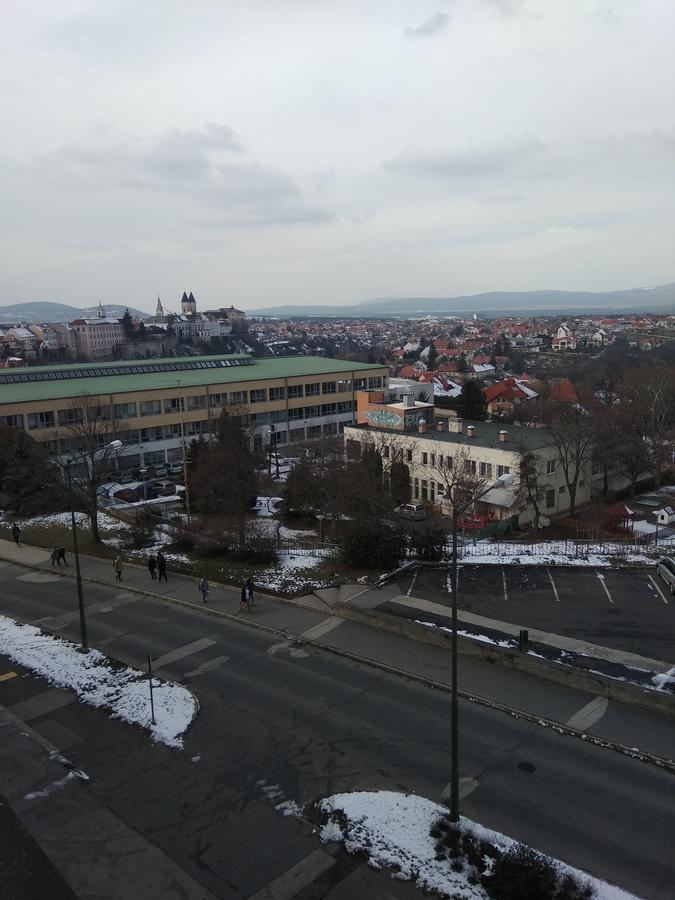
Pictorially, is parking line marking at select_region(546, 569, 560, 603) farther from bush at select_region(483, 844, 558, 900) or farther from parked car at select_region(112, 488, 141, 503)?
parked car at select_region(112, 488, 141, 503)

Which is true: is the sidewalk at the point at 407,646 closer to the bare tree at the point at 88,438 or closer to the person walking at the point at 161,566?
the person walking at the point at 161,566

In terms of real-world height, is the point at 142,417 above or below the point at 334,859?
above

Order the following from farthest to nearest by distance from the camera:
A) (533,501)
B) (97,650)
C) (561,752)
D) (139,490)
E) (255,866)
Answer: (139,490) < (533,501) < (97,650) < (561,752) < (255,866)

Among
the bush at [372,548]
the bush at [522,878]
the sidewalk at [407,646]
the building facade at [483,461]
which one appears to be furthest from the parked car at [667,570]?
the bush at [522,878]

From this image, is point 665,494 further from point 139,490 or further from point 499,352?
point 499,352

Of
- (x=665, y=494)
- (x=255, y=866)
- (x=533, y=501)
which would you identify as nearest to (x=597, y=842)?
(x=255, y=866)

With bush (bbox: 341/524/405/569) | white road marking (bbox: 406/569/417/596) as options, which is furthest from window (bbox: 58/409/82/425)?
white road marking (bbox: 406/569/417/596)
